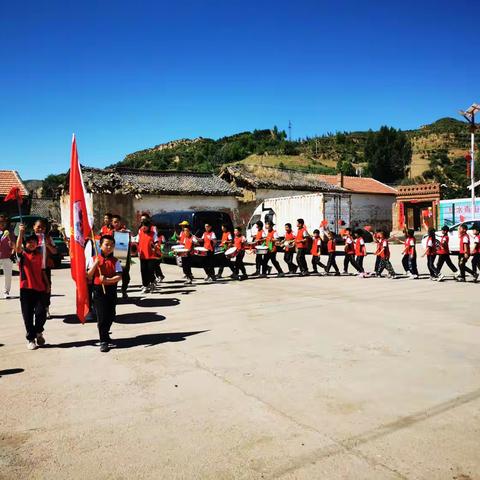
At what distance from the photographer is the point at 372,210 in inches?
1583

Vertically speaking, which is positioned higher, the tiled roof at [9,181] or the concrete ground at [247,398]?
the tiled roof at [9,181]

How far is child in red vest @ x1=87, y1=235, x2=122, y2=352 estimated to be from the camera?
583cm

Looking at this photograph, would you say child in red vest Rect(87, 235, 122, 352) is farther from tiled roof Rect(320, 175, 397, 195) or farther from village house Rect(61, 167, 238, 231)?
tiled roof Rect(320, 175, 397, 195)

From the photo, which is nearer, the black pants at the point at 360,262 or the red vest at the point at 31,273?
the red vest at the point at 31,273

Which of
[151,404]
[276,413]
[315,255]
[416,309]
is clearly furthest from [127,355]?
[315,255]

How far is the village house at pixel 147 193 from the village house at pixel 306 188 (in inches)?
50.3

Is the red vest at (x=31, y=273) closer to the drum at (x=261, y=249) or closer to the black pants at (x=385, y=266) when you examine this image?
the drum at (x=261, y=249)

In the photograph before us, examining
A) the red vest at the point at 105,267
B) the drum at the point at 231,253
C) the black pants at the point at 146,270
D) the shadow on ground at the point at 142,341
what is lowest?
the shadow on ground at the point at 142,341

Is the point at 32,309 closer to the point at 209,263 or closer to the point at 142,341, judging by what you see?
the point at 142,341

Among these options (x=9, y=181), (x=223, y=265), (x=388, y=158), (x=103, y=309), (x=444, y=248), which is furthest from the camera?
(x=388, y=158)

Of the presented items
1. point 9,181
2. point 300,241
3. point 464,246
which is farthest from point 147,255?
point 9,181

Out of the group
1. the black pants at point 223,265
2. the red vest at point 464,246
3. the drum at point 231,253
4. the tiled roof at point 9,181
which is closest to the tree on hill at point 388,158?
the tiled roof at point 9,181

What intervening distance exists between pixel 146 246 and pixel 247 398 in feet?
22.5

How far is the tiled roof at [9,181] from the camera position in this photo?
2934 centimetres
